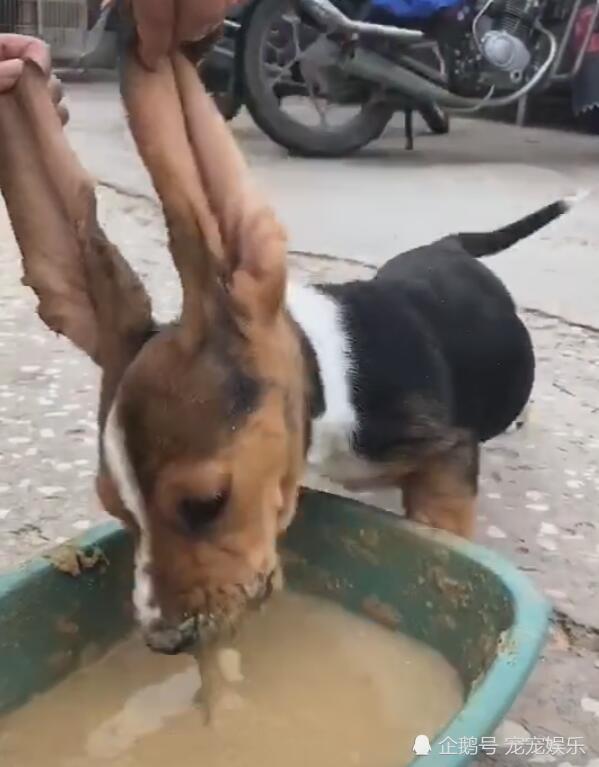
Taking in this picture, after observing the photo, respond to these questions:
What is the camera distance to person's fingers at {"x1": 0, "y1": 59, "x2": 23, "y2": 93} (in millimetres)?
1086

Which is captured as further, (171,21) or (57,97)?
(57,97)

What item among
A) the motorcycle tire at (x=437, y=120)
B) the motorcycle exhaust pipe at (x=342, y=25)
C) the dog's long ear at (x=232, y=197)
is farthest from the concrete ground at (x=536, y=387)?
the motorcycle tire at (x=437, y=120)

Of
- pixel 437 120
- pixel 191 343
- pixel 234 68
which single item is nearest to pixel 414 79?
pixel 234 68

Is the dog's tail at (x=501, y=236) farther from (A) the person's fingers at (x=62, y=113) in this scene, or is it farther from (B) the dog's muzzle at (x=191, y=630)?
(B) the dog's muzzle at (x=191, y=630)

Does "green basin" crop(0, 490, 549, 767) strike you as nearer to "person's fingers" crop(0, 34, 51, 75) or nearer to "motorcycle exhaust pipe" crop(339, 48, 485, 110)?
"person's fingers" crop(0, 34, 51, 75)

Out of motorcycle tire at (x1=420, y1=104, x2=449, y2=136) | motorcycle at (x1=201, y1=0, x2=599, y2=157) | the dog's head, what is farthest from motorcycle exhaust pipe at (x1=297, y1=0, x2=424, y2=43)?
the dog's head

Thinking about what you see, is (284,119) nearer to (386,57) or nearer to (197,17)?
(386,57)

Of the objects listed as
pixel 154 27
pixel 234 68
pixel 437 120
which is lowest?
pixel 437 120

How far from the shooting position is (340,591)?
1.29 meters

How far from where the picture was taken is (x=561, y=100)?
18.0 feet

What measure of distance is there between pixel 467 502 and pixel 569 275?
4.39 ft

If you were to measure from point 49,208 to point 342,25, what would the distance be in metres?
3.10

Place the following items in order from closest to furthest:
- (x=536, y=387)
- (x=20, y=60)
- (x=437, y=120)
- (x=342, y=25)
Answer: (x=20, y=60) → (x=536, y=387) → (x=342, y=25) → (x=437, y=120)

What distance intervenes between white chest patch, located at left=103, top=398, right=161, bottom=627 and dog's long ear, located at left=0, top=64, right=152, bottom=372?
0.10 meters
